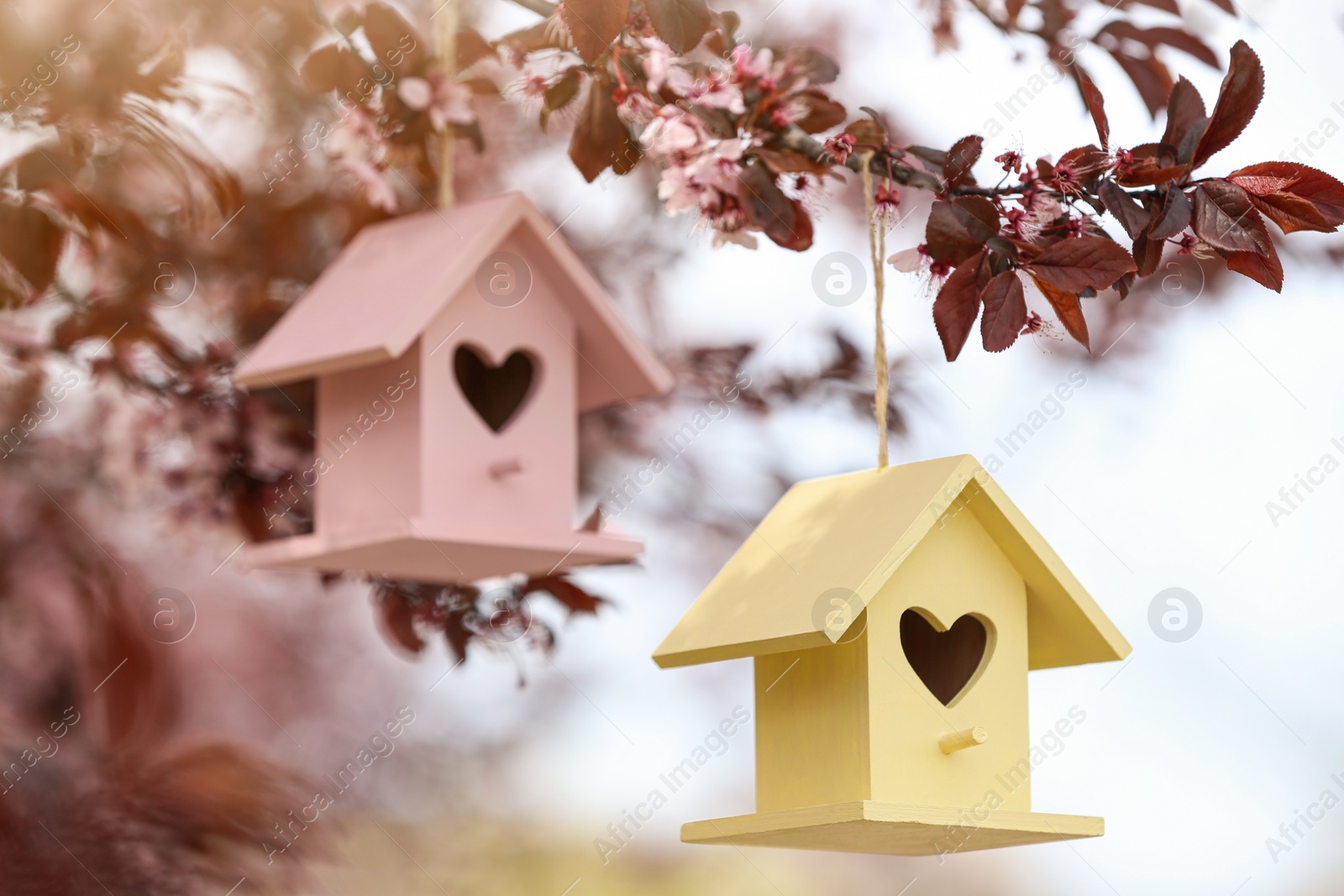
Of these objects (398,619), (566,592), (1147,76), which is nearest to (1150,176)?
(1147,76)

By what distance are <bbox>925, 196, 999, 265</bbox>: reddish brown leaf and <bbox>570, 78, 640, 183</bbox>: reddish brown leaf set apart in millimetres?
432

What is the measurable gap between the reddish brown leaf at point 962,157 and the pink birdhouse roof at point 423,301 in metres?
0.90

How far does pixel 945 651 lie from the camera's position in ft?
5.23

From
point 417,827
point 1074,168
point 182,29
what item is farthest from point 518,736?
point 1074,168

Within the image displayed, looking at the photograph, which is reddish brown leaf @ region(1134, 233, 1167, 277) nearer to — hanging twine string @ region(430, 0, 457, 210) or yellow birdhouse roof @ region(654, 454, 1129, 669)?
yellow birdhouse roof @ region(654, 454, 1129, 669)

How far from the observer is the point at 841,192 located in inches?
127

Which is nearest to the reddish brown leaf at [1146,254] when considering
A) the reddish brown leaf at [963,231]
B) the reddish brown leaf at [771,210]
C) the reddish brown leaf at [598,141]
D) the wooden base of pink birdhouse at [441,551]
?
the reddish brown leaf at [963,231]

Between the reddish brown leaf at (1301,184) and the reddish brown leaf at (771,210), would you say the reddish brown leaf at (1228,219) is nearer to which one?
the reddish brown leaf at (1301,184)

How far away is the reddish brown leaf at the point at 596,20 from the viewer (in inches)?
48.5

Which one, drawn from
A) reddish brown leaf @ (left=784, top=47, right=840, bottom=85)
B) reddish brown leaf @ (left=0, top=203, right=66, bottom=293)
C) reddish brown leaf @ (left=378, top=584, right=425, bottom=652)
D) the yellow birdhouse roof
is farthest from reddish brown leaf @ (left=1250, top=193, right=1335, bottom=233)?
reddish brown leaf @ (left=378, top=584, right=425, bottom=652)

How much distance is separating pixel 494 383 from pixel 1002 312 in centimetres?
121

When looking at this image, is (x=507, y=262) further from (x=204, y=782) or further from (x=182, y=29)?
(x=204, y=782)

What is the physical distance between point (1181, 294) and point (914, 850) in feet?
6.15

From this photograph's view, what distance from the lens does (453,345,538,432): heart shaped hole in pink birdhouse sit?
2219 mm
